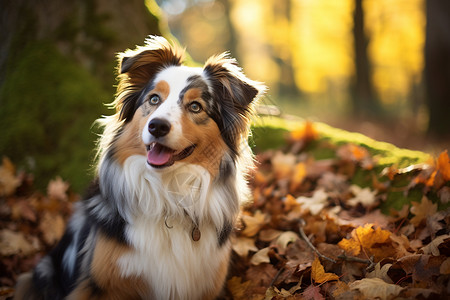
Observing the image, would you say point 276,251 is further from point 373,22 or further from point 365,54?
point 373,22

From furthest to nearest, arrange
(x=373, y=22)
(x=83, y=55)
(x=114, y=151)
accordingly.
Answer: (x=373, y=22)
(x=83, y=55)
(x=114, y=151)

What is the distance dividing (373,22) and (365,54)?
4488 mm

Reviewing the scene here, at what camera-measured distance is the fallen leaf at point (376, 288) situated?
234 cm

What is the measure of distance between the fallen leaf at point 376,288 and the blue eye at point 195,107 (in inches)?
66.9

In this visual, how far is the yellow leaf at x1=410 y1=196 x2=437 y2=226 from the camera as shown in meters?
3.20

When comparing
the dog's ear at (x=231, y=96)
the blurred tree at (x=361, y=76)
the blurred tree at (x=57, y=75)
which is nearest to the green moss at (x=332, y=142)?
the dog's ear at (x=231, y=96)

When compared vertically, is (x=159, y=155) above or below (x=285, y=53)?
below

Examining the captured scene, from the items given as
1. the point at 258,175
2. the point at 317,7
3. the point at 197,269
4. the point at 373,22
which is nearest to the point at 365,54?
the point at 373,22

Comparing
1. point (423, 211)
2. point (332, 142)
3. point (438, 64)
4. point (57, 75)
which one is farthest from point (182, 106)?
point (438, 64)

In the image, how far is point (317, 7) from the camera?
19.4 m

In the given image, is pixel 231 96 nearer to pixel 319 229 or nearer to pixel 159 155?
pixel 159 155

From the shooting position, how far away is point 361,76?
15188 millimetres

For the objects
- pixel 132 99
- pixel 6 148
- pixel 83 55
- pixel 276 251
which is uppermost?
pixel 83 55

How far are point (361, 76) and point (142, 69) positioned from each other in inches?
539
